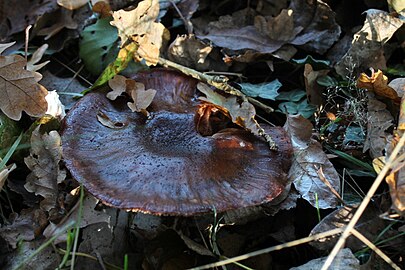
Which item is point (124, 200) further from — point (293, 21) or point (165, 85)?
point (293, 21)

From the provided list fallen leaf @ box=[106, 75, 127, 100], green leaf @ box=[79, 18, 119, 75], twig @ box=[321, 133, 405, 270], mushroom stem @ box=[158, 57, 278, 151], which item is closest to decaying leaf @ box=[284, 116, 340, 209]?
mushroom stem @ box=[158, 57, 278, 151]

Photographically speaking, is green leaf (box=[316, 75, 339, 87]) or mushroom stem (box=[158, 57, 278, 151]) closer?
mushroom stem (box=[158, 57, 278, 151])

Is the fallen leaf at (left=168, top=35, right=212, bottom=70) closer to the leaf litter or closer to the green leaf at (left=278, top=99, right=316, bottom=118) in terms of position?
the leaf litter

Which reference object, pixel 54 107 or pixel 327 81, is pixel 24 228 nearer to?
pixel 54 107

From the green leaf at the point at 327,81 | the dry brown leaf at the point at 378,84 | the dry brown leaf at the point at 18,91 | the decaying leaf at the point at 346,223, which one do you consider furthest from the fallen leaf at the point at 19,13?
the decaying leaf at the point at 346,223

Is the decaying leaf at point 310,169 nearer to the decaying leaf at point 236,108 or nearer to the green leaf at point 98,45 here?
the decaying leaf at point 236,108

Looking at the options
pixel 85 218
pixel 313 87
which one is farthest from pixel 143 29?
pixel 85 218

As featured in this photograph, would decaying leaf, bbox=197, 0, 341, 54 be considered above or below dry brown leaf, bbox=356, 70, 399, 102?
below
